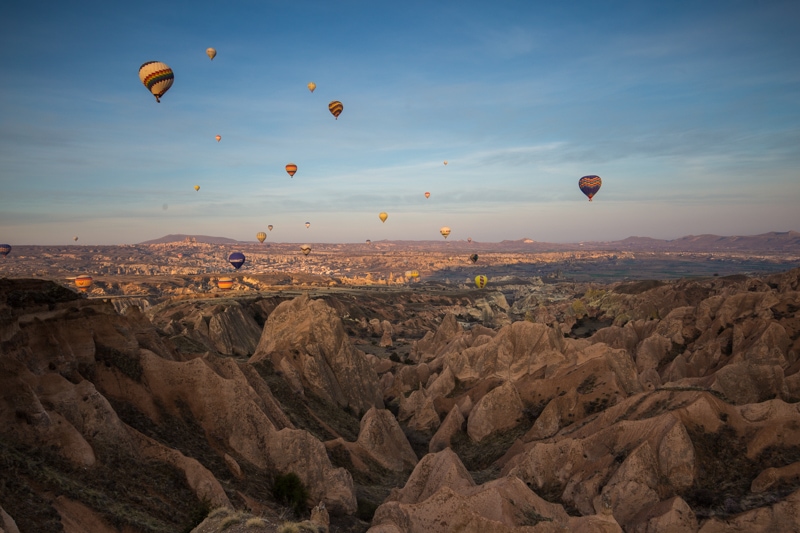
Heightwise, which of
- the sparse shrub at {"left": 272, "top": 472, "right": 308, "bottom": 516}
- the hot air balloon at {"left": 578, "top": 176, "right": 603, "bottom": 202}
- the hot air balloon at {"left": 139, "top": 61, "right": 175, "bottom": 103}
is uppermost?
the hot air balloon at {"left": 139, "top": 61, "right": 175, "bottom": 103}

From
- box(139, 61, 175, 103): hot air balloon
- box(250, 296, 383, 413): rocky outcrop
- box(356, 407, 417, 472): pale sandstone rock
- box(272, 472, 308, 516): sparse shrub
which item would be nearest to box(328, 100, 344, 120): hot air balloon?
box(139, 61, 175, 103): hot air balloon

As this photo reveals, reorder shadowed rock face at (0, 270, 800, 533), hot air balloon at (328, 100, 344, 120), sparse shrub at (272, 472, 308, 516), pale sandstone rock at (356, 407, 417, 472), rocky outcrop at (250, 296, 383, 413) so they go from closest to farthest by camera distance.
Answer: shadowed rock face at (0, 270, 800, 533) < sparse shrub at (272, 472, 308, 516) < pale sandstone rock at (356, 407, 417, 472) < rocky outcrop at (250, 296, 383, 413) < hot air balloon at (328, 100, 344, 120)

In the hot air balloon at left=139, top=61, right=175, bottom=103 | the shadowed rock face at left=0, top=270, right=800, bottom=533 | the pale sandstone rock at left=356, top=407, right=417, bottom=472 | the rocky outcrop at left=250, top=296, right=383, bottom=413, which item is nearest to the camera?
the shadowed rock face at left=0, top=270, right=800, bottom=533

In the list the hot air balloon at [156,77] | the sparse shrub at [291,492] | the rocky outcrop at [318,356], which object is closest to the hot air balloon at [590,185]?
the rocky outcrop at [318,356]

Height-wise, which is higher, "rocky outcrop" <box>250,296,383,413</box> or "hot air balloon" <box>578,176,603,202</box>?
"hot air balloon" <box>578,176,603,202</box>

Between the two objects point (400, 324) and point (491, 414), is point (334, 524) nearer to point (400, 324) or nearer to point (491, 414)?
point (491, 414)

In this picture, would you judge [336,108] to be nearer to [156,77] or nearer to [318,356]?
[156,77]

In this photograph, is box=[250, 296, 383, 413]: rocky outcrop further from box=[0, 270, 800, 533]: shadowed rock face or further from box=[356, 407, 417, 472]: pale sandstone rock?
box=[356, 407, 417, 472]: pale sandstone rock

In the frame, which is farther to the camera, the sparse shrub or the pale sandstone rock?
the pale sandstone rock
